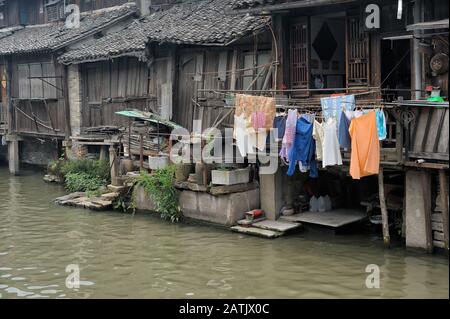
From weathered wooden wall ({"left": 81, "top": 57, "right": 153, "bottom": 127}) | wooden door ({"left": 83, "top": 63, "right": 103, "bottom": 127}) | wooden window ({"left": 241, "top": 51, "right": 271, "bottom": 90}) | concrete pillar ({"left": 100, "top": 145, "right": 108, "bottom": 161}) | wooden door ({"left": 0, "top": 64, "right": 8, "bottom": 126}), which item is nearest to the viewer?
wooden window ({"left": 241, "top": 51, "right": 271, "bottom": 90})

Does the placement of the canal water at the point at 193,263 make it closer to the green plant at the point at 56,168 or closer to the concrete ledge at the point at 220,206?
the concrete ledge at the point at 220,206

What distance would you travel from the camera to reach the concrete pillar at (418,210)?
37.4ft

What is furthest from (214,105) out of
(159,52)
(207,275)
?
(207,275)

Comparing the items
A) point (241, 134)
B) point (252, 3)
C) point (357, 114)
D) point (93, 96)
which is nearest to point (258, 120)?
point (241, 134)

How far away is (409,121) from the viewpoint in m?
11.5

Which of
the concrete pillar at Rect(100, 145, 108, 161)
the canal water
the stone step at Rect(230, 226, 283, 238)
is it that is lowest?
the canal water

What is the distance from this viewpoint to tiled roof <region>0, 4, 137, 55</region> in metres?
23.0

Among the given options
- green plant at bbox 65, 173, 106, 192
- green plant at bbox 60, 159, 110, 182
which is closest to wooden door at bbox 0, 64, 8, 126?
green plant at bbox 60, 159, 110, 182

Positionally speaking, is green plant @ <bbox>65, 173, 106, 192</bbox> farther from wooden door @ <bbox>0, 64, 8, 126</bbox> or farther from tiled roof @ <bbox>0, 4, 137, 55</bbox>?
wooden door @ <bbox>0, 64, 8, 126</bbox>

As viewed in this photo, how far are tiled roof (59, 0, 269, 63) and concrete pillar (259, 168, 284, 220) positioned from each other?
422 centimetres

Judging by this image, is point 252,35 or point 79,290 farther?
point 252,35

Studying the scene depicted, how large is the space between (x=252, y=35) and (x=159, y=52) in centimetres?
436
